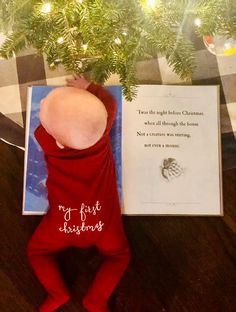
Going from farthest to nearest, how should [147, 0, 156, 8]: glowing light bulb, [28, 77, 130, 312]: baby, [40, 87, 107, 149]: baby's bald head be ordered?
[28, 77, 130, 312]: baby
[40, 87, 107, 149]: baby's bald head
[147, 0, 156, 8]: glowing light bulb

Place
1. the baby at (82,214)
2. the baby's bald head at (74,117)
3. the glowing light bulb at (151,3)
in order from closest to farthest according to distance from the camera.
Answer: the glowing light bulb at (151,3)
the baby's bald head at (74,117)
the baby at (82,214)

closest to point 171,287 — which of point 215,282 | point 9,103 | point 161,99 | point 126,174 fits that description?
point 215,282

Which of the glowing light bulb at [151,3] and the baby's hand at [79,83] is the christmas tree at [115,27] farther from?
the baby's hand at [79,83]

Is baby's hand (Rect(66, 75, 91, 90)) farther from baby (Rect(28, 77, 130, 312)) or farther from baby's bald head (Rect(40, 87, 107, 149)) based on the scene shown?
baby's bald head (Rect(40, 87, 107, 149))

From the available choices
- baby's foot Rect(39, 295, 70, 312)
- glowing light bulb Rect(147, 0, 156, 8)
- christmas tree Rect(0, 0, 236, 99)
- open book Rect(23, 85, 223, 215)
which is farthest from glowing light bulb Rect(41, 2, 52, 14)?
baby's foot Rect(39, 295, 70, 312)

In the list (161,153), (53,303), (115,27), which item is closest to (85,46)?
(115,27)

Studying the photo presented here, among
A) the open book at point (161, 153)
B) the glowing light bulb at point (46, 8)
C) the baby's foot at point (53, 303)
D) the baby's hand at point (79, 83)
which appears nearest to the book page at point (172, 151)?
the open book at point (161, 153)

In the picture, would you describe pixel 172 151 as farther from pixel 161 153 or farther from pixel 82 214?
pixel 82 214
